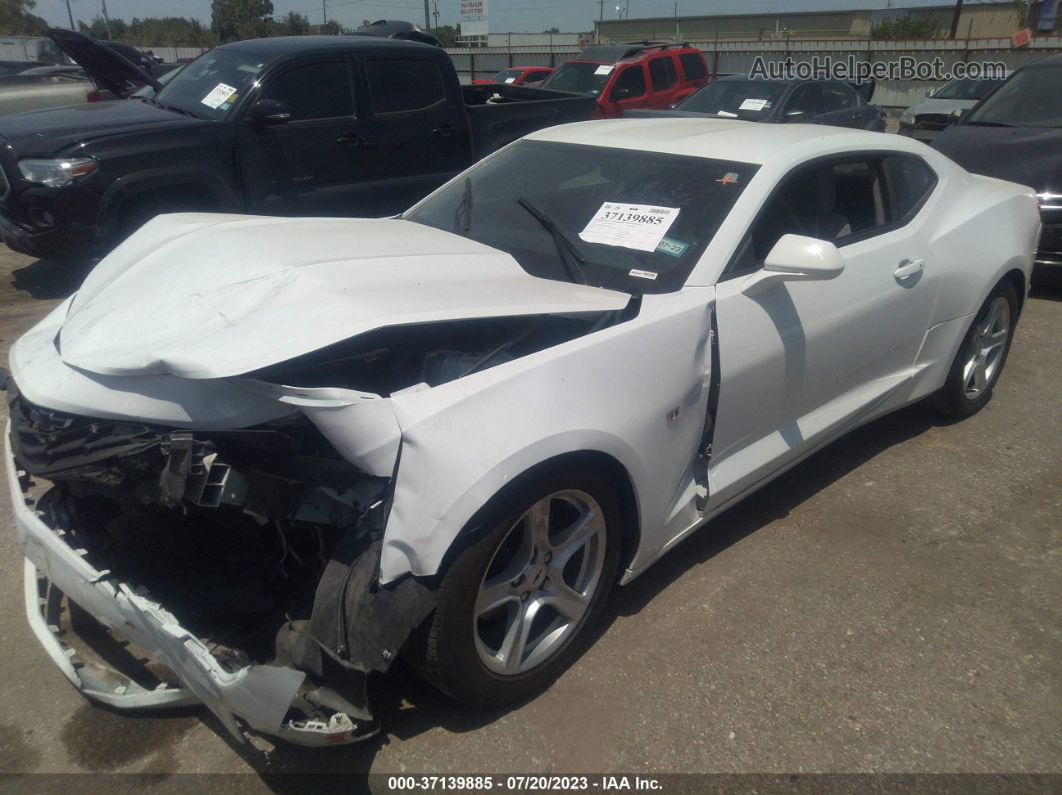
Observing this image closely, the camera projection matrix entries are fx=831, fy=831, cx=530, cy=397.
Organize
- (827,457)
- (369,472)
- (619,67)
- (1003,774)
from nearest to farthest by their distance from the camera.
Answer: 1. (369,472)
2. (1003,774)
3. (827,457)
4. (619,67)

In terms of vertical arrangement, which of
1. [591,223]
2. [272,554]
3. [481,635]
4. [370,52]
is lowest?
[481,635]

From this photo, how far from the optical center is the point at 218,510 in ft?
7.99

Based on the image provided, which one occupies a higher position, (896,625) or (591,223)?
(591,223)

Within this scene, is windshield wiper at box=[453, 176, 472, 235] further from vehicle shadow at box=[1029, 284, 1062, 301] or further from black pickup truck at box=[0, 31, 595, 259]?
vehicle shadow at box=[1029, 284, 1062, 301]

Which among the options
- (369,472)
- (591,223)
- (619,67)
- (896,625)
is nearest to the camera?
(369,472)

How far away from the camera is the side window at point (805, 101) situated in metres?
11.3

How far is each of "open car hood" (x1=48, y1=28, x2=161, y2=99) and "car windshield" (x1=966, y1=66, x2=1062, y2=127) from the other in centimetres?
760

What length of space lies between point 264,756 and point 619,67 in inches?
519

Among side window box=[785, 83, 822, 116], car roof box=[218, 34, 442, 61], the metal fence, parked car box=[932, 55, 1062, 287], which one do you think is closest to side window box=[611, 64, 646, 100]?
side window box=[785, 83, 822, 116]

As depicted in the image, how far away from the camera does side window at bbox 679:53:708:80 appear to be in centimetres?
1481

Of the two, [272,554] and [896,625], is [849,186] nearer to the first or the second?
[896,625]

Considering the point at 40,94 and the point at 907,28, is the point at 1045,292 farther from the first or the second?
the point at 907,28

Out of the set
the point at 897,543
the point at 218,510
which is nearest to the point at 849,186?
the point at 897,543

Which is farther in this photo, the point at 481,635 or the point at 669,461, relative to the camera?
the point at 669,461
